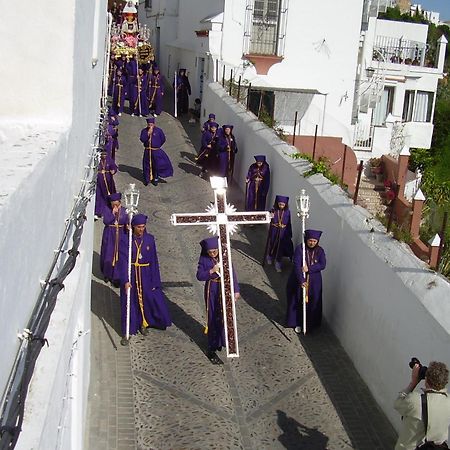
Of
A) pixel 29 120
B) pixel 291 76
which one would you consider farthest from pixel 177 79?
pixel 29 120

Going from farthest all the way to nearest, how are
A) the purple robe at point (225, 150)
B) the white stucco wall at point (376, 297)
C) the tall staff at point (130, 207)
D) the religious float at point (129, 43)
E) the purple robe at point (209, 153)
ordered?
the religious float at point (129, 43) < the purple robe at point (209, 153) < the purple robe at point (225, 150) < the tall staff at point (130, 207) < the white stucco wall at point (376, 297)

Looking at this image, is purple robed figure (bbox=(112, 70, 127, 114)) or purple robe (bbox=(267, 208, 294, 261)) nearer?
purple robe (bbox=(267, 208, 294, 261))

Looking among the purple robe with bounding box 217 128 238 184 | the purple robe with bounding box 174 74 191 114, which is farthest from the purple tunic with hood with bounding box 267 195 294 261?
the purple robe with bounding box 174 74 191 114

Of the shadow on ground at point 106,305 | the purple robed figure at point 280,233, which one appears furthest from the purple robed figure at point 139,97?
the shadow on ground at point 106,305

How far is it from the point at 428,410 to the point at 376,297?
2730 millimetres

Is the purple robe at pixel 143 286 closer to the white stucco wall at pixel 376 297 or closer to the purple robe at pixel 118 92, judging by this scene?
the white stucco wall at pixel 376 297

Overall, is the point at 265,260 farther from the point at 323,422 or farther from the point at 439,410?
the point at 439,410

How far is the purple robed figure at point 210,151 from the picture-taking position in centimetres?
1543

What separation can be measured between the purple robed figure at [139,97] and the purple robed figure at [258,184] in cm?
999

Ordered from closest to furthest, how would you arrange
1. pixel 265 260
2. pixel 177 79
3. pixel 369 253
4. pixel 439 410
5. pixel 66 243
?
pixel 66 243 < pixel 439 410 < pixel 369 253 < pixel 265 260 < pixel 177 79

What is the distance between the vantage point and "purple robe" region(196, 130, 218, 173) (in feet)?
50.6

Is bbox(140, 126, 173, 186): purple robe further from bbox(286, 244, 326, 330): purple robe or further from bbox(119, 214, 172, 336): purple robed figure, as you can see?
bbox(286, 244, 326, 330): purple robe

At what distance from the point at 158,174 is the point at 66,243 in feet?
35.4

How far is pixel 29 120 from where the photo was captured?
15.7 ft
